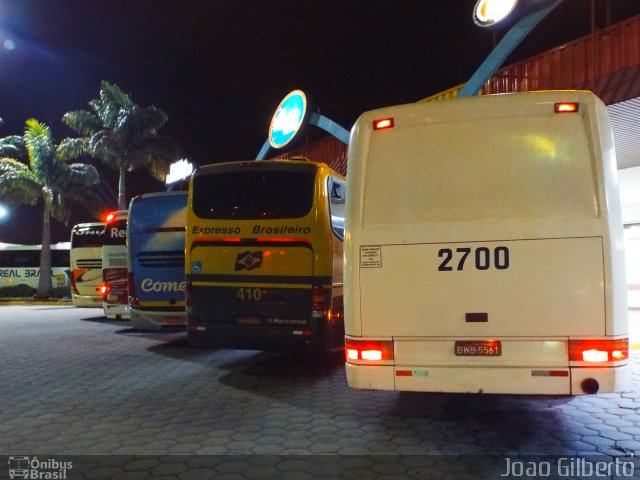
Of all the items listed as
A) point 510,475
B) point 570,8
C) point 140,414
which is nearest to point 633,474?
point 510,475

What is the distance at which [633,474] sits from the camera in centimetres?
438

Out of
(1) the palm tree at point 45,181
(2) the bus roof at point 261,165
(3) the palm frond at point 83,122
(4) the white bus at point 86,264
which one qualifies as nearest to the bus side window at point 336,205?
(2) the bus roof at point 261,165

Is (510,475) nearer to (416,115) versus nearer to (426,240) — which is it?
(426,240)

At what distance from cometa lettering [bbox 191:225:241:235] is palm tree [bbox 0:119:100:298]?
22569 mm

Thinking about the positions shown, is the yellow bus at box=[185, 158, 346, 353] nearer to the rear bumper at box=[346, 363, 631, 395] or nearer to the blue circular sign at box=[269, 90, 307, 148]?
the rear bumper at box=[346, 363, 631, 395]

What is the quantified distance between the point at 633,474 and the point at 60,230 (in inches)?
1634

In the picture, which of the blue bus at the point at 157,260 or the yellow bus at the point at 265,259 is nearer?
the yellow bus at the point at 265,259

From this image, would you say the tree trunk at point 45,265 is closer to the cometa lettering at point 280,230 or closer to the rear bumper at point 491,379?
the cometa lettering at point 280,230

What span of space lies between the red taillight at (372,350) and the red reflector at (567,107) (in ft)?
8.02

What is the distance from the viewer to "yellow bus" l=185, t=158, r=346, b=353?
7.92 m

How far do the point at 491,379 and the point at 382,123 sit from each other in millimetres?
2440

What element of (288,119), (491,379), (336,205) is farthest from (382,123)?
(288,119)

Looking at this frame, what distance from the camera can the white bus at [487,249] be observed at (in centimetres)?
465

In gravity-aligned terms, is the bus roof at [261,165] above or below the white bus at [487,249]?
above
